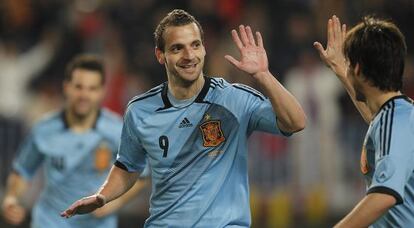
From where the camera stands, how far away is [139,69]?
12656 mm

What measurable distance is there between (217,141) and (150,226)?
2.16ft

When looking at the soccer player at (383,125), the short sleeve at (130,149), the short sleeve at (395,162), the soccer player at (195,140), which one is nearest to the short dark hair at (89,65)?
the short sleeve at (130,149)

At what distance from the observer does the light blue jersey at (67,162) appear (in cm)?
839

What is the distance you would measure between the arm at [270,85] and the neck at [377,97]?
1.36ft

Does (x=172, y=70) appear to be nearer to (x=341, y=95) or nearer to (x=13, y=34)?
(x=341, y=95)

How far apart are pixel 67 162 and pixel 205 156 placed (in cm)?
300

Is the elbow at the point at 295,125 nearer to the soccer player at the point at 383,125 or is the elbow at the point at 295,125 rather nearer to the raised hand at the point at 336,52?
the soccer player at the point at 383,125

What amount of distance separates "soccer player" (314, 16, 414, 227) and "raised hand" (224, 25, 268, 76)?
472 mm

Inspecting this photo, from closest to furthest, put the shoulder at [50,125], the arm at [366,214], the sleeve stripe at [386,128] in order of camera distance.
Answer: the arm at [366,214], the sleeve stripe at [386,128], the shoulder at [50,125]

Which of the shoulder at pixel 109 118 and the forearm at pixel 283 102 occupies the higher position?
the forearm at pixel 283 102

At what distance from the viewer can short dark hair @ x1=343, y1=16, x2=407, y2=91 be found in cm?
484

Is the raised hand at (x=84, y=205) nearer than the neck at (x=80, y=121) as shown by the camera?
Yes

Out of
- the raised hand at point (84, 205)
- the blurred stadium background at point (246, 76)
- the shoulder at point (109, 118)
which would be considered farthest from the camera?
the blurred stadium background at point (246, 76)

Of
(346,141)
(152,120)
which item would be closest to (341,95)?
(346,141)
